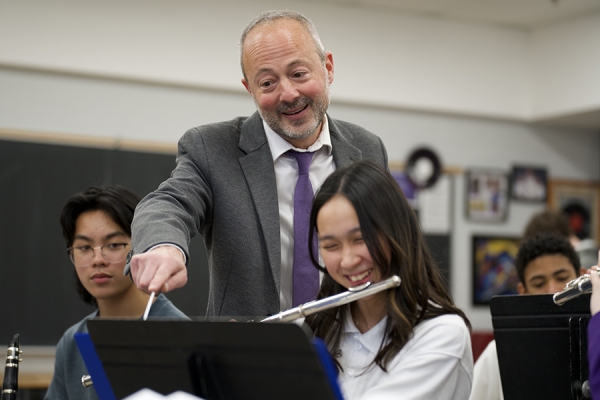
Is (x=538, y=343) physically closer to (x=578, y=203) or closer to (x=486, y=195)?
(x=486, y=195)

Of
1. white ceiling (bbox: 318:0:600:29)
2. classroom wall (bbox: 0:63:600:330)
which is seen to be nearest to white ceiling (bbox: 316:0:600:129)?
white ceiling (bbox: 318:0:600:29)

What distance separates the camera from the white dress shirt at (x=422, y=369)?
1375 millimetres

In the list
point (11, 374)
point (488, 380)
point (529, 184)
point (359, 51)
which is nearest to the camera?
point (11, 374)

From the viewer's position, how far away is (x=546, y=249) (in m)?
2.59

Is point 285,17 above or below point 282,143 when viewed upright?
above

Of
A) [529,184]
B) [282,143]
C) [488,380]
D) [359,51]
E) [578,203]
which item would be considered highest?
[359,51]

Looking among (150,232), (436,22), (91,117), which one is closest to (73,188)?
(91,117)

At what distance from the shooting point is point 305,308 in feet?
4.45

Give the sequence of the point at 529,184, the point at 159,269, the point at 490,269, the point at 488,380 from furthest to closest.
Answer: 1. the point at 529,184
2. the point at 490,269
3. the point at 488,380
4. the point at 159,269

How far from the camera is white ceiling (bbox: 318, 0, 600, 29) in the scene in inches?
186

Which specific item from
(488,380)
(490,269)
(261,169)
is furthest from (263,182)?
(490,269)

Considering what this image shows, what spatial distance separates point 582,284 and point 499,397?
1007 mm

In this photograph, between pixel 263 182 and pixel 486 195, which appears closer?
pixel 263 182

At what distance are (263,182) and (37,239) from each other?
8.79ft
